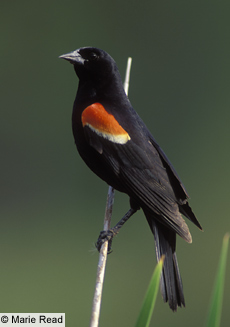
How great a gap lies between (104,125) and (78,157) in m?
2.86

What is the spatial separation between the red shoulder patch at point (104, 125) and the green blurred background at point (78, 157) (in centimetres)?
206

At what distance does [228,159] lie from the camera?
525cm

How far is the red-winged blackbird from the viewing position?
2.15 metres

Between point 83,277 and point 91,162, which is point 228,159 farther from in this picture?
point 91,162

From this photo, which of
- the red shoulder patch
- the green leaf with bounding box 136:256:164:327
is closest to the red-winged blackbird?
the red shoulder patch

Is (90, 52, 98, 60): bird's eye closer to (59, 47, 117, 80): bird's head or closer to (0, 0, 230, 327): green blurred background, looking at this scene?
(59, 47, 117, 80): bird's head

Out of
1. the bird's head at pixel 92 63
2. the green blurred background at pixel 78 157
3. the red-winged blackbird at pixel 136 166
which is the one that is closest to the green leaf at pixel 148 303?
the red-winged blackbird at pixel 136 166

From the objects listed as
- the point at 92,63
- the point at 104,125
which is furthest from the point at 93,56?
the point at 104,125

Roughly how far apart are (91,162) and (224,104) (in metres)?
3.53

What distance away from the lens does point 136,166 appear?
221 centimetres

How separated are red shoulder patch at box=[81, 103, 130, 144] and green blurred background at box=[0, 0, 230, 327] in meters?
2.06

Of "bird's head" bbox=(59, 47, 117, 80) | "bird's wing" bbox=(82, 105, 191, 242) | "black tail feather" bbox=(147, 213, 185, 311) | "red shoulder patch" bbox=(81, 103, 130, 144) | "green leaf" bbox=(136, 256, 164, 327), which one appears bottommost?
"green leaf" bbox=(136, 256, 164, 327)

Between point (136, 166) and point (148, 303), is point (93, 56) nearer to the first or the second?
point (136, 166)

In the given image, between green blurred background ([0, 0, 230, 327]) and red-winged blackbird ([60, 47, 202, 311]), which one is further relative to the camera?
green blurred background ([0, 0, 230, 327])
